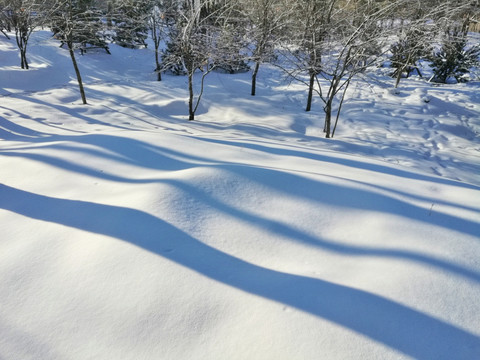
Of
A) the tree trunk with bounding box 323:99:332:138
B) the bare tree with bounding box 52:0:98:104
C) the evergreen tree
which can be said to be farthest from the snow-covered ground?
the evergreen tree

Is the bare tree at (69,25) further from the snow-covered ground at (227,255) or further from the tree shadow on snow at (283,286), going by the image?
the tree shadow on snow at (283,286)

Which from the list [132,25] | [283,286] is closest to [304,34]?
[283,286]

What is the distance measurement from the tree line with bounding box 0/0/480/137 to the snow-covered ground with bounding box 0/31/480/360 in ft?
15.3

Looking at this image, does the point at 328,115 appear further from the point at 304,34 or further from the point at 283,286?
the point at 283,286

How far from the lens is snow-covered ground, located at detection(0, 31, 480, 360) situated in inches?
64.1

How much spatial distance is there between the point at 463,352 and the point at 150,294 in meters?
1.77

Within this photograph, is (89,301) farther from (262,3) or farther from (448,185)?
(262,3)

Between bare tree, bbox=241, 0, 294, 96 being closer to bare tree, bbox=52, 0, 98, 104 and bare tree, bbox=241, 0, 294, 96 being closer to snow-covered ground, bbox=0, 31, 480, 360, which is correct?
bare tree, bbox=52, 0, 98, 104

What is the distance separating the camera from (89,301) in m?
1.85

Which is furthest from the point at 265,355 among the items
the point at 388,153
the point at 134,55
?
the point at 134,55

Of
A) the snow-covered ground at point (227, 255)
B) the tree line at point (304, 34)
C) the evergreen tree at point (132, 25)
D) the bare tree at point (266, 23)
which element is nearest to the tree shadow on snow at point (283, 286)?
the snow-covered ground at point (227, 255)

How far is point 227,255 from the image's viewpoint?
2240 millimetres

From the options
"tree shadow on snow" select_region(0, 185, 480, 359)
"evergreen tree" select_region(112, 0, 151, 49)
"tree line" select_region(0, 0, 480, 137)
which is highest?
"evergreen tree" select_region(112, 0, 151, 49)

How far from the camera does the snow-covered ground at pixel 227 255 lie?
5.34 feet
